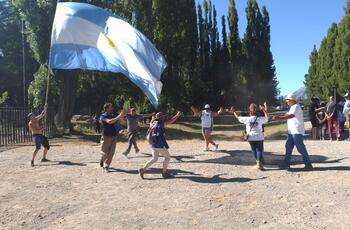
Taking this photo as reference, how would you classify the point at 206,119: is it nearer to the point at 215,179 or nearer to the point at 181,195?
the point at 215,179

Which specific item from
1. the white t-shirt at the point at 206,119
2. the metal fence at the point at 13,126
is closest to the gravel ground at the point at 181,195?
the white t-shirt at the point at 206,119

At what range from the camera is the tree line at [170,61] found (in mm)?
23922

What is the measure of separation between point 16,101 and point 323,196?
47.8 meters

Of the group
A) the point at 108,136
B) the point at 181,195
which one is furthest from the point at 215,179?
the point at 108,136

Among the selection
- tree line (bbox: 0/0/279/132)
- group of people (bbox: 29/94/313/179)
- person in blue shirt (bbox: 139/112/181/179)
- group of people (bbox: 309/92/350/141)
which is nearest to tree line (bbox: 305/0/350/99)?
tree line (bbox: 0/0/279/132)

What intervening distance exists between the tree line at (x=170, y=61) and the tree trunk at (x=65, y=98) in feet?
0.17

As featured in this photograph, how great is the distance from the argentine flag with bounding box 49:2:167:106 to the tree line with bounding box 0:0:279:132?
10.9 m

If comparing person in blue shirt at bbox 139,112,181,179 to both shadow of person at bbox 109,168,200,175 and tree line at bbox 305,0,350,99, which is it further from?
tree line at bbox 305,0,350,99

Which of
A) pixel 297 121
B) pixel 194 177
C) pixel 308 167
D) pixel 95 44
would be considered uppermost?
pixel 95 44

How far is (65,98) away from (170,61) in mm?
9364

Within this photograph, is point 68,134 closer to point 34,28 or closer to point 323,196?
point 34,28

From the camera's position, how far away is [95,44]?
12.3 m

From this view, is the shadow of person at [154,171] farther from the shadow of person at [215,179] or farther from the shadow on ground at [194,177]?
the shadow of person at [215,179]

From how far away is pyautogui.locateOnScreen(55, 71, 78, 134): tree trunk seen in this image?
78.1ft
